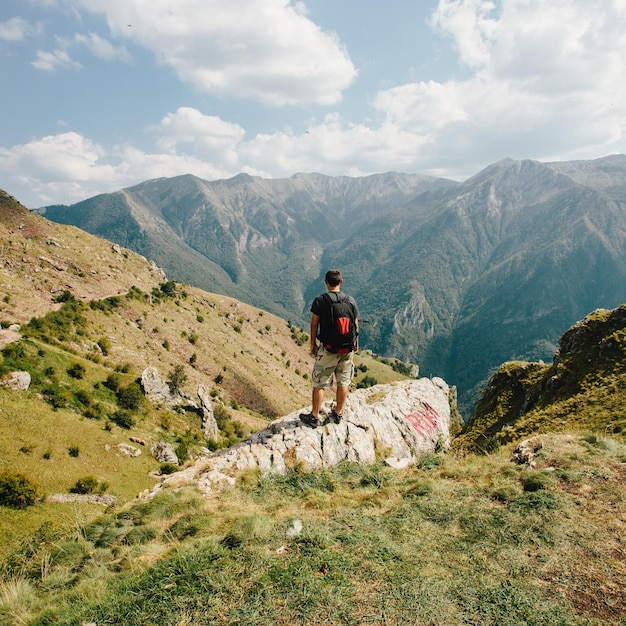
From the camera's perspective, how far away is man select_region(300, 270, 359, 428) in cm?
975

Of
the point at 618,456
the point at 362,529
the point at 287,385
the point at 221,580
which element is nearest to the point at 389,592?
the point at 362,529

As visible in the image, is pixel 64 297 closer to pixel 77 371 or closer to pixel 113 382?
pixel 113 382

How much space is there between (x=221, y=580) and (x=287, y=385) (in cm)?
7840

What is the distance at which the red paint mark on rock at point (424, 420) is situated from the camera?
1488 cm

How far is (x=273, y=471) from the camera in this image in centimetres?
1002

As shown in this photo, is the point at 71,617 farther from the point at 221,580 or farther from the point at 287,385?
the point at 287,385

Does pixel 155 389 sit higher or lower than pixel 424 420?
lower

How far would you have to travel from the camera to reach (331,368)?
1065cm

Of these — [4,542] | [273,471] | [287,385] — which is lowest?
[287,385]

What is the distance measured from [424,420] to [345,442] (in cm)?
545

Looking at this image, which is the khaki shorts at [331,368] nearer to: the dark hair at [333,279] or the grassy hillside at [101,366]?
the dark hair at [333,279]

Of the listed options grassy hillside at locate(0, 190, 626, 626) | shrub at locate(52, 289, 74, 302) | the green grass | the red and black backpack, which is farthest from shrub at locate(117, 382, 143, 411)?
the red and black backpack

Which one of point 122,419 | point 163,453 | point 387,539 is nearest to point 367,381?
point 122,419

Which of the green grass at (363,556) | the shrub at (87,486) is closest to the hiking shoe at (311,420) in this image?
the green grass at (363,556)
